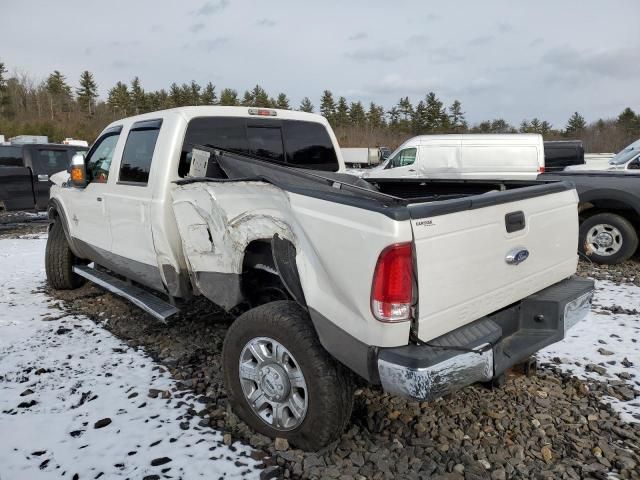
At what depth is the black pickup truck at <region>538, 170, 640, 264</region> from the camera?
6.73m

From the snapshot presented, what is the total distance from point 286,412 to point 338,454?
1.22 ft

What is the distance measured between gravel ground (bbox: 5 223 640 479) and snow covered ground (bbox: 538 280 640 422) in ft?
0.52

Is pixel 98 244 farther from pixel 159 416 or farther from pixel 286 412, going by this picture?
pixel 286 412

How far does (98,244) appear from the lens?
190 inches

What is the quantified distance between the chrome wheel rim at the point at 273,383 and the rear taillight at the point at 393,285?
671mm

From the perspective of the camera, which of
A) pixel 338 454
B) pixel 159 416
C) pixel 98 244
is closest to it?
pixel 338 454

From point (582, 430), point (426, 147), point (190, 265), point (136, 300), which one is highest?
point (426, 147)

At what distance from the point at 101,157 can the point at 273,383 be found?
345 centimetres

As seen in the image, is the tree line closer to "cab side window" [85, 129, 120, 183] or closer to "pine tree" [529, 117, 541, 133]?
"pine tree" [529, 117, 541, 133]

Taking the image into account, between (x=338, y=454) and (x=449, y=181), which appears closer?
(x=338, y=454)

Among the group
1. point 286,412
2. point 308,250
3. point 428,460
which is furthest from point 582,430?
point 308,250

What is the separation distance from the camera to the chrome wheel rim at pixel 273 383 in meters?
2.61

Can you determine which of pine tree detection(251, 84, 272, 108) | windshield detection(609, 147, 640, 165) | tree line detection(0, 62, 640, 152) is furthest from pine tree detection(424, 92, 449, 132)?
windshield detection(609, 147, 640, 165)

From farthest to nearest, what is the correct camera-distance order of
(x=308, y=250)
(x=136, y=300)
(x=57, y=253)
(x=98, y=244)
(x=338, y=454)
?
(x=57, y=253) < (x=98, y=244) < (x=136, y=300) < (x=338, y=454) < (x=308, y=250)
